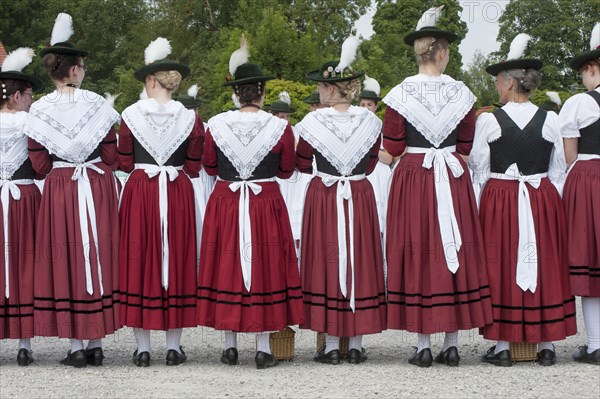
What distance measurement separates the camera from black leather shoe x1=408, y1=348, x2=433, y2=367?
648 centimetres

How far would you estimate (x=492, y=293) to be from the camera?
6652 millimetres

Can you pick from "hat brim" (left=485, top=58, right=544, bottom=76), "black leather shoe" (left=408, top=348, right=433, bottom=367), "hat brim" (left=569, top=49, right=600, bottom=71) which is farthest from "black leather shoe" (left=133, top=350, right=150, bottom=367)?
"hat brim" (left=569, top=49, right=600, bottom=71)

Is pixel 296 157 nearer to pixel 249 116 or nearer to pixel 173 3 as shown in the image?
pixel 249 116

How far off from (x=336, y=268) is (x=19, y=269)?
236 cm

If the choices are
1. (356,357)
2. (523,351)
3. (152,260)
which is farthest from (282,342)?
(523,351)

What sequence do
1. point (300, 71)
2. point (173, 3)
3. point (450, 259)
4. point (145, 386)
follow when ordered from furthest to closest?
1. point (173, 3)
2. point (300, 71)
3. point (450, 259)
4. point (145, 386)

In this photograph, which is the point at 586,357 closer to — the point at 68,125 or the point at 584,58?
the point at 584,58

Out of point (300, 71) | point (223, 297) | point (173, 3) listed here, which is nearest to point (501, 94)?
point (223, 297)

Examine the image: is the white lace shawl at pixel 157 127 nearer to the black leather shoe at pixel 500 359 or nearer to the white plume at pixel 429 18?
the white plume at pixel 429 18

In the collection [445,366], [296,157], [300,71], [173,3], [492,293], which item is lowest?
[445,366]

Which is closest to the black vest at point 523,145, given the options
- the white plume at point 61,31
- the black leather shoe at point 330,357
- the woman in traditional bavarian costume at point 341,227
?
the woman in traditional bavarian costume at point 341,227

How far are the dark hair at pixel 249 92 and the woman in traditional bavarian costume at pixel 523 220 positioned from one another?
161 centimetres

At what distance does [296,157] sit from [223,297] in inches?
46.2

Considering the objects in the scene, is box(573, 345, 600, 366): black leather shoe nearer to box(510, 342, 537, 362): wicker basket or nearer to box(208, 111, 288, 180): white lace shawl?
box(510, 342, 537, 362): wicker basket
